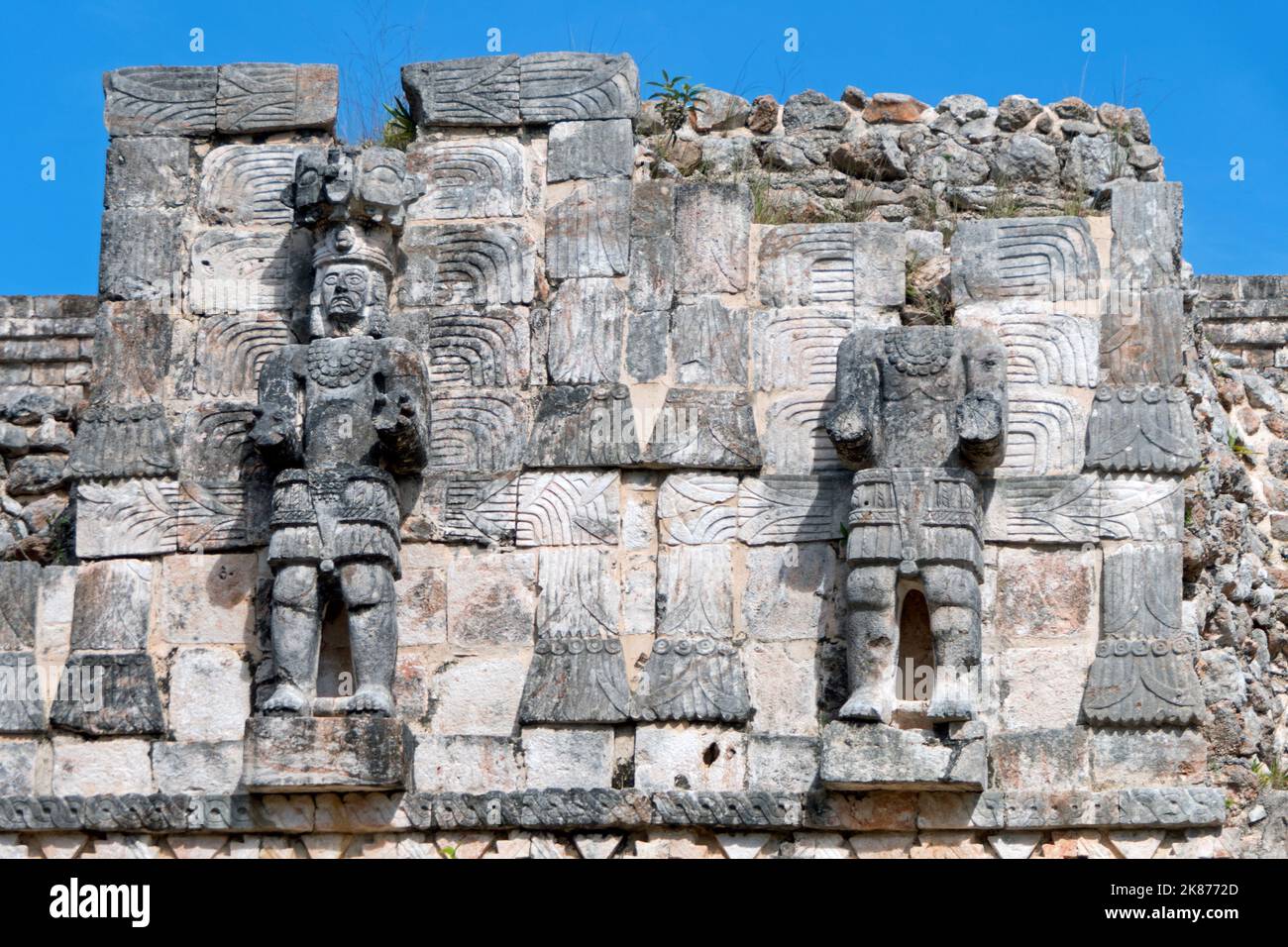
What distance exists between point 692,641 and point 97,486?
326 cm

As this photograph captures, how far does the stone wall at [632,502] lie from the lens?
13094mm

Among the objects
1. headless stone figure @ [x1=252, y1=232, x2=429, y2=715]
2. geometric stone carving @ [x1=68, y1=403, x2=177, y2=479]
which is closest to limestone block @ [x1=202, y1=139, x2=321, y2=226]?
headless stone figure @ [x1=252, y1=232, x2=429, y2=715]

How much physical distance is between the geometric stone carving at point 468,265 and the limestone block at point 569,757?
2.30 m

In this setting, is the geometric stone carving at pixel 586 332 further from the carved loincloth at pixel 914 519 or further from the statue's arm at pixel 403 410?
the carved loincloth at pixel 914 519

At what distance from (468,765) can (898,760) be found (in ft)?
7.16

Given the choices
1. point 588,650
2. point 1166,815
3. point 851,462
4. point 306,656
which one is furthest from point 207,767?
Result: point 1166,815

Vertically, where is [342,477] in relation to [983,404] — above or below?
below

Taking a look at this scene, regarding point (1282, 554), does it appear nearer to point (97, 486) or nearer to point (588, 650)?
point (588, 650)

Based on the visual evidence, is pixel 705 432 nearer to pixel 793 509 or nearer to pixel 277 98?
pixel 793 509

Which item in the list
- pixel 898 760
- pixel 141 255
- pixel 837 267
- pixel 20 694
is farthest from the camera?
pixel 141 255

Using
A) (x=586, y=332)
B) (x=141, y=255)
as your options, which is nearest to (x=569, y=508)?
(x=586, y=332)

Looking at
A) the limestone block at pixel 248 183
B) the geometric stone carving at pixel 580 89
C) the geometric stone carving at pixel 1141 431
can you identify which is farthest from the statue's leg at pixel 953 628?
the limestone block at pixel 248 183

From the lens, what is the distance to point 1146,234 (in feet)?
45.0

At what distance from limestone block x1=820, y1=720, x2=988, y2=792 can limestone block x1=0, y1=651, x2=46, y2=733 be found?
13.4 feet
